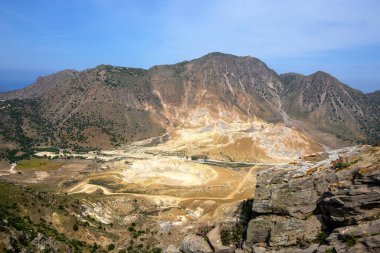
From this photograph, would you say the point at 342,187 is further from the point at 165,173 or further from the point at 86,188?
the point at 165,173

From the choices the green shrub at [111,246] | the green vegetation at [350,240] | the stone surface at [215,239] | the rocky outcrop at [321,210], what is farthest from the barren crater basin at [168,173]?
the green vegetation at [350,240]

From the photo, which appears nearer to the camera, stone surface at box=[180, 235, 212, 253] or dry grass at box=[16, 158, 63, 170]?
stone surface at box=[180, 235, 212, 253]

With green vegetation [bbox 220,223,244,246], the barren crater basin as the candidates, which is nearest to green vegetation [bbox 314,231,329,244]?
green vegetation [bbox 220,223,244,246]

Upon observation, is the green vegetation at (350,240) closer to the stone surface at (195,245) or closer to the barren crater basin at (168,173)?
the stone surface at (195,245)

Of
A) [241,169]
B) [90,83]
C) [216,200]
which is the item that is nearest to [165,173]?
[241,169]

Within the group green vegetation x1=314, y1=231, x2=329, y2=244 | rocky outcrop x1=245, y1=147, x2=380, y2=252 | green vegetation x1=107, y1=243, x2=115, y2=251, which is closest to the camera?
rocky outcrop x1=245, y1=147, x2=380, y2=252

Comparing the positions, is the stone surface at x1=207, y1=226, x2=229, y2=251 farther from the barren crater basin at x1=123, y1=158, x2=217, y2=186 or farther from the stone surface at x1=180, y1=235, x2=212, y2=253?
the barren crater basin at x1=123, y1=158, x2=217, y2=186
